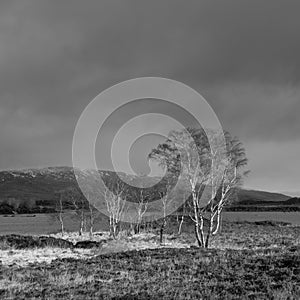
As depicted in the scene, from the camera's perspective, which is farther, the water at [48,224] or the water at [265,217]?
the water at [265,217]

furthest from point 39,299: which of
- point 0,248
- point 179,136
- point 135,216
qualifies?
point 135,216

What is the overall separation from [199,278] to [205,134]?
15.9 metres

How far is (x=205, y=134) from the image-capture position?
31344 millimetres

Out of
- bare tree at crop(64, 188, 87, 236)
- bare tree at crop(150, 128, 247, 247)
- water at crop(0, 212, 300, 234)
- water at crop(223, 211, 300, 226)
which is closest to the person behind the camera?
bare tree at crop(150, 128, 247, 247)

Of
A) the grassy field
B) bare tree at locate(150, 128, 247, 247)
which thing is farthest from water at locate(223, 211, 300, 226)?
the grassy field

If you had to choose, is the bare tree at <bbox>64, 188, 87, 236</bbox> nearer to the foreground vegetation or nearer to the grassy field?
the grassy field

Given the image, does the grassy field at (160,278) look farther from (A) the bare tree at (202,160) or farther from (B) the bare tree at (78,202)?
(B) the bare tree at (78,202)

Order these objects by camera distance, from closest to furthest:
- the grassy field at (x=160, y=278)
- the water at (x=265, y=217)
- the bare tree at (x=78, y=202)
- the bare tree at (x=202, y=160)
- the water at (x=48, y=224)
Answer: the grassy field at (x=160, y=278) < the bare tree at (x=202, y=160) < the bare tree at (x=78, y=202) < the water at (x=48, y=224) < the water at (x=265, y=217)

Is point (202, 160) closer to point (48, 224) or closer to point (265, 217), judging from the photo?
point (48, 224)

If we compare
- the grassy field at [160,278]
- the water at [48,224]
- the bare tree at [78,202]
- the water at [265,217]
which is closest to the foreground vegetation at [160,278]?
the grassy field at [160,278]

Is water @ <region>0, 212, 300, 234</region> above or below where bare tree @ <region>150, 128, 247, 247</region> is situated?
below

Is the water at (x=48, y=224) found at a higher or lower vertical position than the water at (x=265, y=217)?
lower

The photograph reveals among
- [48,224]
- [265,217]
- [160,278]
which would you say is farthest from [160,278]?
[265,217]

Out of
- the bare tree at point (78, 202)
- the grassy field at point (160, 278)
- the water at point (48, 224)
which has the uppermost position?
the bare tree at point (78, 202)
